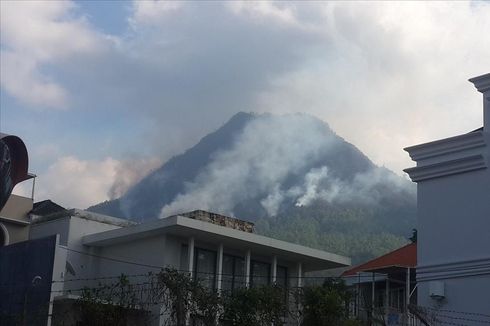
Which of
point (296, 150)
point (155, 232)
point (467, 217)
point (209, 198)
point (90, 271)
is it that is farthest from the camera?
point (296, 150)

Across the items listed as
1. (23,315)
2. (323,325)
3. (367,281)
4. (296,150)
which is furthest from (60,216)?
(296,150)

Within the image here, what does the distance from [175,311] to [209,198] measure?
10241cm

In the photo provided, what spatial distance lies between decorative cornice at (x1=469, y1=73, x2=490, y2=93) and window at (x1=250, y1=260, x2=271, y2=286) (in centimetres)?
1565

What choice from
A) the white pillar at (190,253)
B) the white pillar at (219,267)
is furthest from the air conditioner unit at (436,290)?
the white pillar at (219,267)

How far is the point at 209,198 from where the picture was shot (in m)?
122

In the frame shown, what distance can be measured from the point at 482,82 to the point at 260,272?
16.2m

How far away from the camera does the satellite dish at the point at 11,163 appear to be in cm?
3209

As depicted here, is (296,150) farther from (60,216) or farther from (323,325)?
(323,325)

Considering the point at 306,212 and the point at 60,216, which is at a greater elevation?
the point at 306,212

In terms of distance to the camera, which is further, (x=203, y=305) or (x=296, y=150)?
(x=296, y=150)

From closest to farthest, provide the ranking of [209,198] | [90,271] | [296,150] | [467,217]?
[467,217]
[90,271]
[209,198]
[296,150]

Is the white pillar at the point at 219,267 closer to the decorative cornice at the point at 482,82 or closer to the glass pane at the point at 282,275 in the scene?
the glass pane at the point at 282,275

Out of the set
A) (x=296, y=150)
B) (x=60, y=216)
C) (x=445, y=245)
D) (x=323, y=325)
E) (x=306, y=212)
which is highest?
(x=296, y=150)

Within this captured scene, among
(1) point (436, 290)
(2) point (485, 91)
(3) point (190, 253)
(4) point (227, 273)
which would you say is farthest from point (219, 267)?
(2) point (485, 91)
